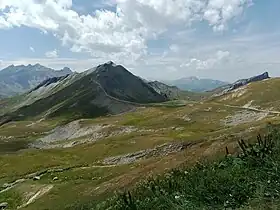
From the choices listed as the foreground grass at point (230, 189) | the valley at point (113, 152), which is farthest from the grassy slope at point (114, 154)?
the foreground grass at point (230, 189)

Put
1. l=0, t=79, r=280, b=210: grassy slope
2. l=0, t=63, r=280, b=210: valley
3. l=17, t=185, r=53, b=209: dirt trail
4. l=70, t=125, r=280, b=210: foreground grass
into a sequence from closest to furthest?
1. l=70, t=125, r=280, b=210: foreground grass
2. l=0, t=79, r=280, b=210: grassy slope
3. l=0, t=63, r=280, b=210: valley
4. l=17, t=185, r=53, b=209: dirt trail

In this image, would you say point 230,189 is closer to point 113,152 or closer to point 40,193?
point 40,193

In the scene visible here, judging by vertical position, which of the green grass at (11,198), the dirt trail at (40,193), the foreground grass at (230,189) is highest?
the foreground grass at (230,189)

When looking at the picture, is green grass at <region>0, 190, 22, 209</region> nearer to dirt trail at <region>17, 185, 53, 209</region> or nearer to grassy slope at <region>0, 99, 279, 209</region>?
grassy slope at <region>0, 99, 279, 209</region>

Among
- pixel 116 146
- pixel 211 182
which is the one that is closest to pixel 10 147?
pixel 116 146

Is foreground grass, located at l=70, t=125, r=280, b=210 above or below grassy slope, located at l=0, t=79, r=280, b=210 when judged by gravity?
above

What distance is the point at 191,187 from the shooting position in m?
17.8

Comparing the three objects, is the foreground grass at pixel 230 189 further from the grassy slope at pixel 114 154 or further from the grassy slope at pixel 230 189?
the grassy slope at pixel 114 154

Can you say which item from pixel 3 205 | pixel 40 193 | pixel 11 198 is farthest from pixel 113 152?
pixel 3 205

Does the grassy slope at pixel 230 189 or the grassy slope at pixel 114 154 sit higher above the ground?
the grassy slope at pixel 230 189

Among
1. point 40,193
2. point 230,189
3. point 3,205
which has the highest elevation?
point 230,189

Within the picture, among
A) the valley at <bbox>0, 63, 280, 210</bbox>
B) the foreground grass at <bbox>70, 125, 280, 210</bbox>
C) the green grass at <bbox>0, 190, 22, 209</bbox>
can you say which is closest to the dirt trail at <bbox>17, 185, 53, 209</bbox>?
the valley at <bbox>0, 63, 280, 210</bbox>

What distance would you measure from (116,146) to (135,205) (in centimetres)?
9443

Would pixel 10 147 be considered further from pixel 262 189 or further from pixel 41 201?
pixel 262 189
